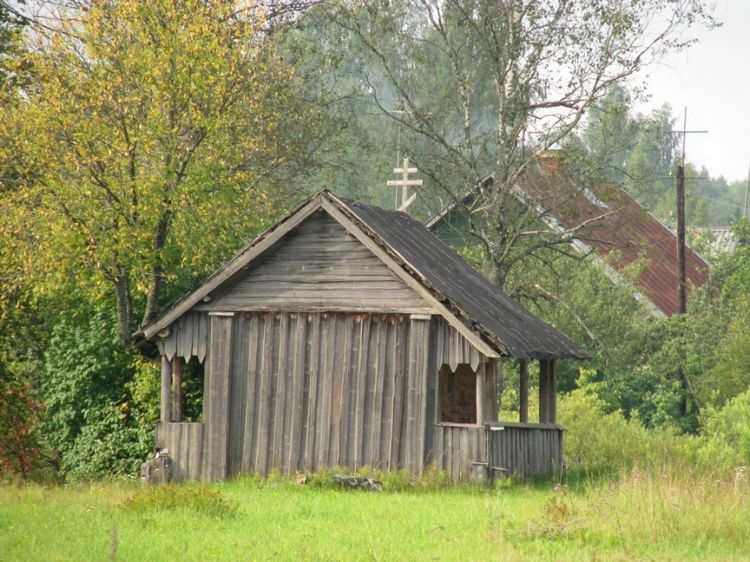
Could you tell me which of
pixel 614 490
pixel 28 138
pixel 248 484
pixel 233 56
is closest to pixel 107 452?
pixel 248 484

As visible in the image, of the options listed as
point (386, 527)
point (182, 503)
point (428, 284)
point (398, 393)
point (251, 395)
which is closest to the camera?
point (386, 527)

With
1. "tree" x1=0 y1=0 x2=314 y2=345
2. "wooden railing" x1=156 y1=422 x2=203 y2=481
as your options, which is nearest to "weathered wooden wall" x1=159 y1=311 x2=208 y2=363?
"wooden railing" x1=156 y1=422 x2=203 y2=481

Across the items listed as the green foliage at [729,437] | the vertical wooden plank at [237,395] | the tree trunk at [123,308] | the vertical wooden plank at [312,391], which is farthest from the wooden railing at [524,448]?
the tree trunk at [123,308]

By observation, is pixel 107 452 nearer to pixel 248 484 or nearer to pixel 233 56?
pixel 248 484

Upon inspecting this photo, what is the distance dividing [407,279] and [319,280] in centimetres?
204

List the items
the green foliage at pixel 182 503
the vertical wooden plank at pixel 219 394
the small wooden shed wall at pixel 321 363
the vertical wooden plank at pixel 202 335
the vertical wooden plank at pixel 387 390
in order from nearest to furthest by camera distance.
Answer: the green foliage at pixel 182 503, the small wooden shed wall at pixel 321 363, the vertical wooden plank at pixel 387 390, the vertical wooden plank at pixel 219 394, the vertical wooden plank at pixel 202 335

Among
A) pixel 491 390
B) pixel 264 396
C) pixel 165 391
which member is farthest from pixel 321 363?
pixel 165 391

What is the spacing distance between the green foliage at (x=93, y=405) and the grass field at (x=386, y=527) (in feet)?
23.3

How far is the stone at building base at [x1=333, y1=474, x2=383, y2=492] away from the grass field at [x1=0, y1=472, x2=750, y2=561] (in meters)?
2.09

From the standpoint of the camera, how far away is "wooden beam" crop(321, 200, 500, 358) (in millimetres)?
21062

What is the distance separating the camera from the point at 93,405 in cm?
2708

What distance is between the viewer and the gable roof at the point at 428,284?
69.7 ft

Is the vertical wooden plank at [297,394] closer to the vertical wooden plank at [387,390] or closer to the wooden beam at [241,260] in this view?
the wooden beam at [241,260]

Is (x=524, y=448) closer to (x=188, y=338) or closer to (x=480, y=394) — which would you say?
(x=480, y=394)
